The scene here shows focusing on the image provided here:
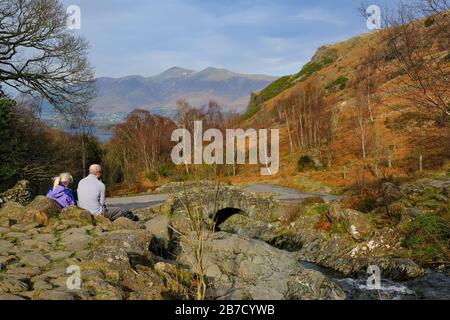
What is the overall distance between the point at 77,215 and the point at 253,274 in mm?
3895

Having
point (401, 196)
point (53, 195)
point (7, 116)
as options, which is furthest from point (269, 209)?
point (53, 195)

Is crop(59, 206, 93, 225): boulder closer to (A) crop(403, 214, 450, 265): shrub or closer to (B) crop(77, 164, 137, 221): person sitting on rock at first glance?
(B) crop(77, 164, 137, 221): person sitting on rock

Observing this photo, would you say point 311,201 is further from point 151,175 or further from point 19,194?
point 151,175

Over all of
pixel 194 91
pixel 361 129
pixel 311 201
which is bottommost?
pixel 311 201

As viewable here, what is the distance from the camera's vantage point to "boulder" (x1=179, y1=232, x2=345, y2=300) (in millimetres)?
7703

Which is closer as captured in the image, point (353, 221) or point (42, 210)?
point (42, 210)

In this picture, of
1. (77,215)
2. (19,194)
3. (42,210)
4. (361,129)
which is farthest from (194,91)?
(361,129)

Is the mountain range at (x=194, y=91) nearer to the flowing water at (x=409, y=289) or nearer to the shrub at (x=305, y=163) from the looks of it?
the flowing water at (x=409, y=289)

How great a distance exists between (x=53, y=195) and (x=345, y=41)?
9279 cm

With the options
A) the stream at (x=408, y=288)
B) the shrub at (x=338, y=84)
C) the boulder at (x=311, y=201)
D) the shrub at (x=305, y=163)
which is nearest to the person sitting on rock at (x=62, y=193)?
the stream at (x=408, y=288)

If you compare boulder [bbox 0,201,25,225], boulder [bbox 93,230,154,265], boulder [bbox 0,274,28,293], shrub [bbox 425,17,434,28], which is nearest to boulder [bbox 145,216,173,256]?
boulder [bbox 93,230,154,265]

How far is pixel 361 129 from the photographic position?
38156 millimetres

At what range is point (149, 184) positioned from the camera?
4262cm

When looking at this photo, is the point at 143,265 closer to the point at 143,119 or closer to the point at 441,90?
the point at 441,90
